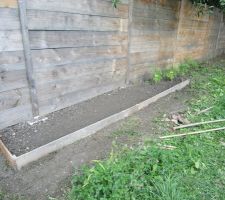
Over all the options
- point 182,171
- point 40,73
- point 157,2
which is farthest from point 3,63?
point 157,2

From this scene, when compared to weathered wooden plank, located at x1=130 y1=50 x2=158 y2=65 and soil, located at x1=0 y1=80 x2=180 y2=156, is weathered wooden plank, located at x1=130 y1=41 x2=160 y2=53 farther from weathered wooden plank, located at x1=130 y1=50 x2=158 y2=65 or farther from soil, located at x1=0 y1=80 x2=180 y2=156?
soil, located at x1=0 y1=80 x2=180 y2=156

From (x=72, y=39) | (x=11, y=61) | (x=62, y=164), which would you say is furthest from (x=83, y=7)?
(x=62, y=164)

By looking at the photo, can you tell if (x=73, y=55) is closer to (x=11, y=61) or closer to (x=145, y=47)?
(x=11, y=61)

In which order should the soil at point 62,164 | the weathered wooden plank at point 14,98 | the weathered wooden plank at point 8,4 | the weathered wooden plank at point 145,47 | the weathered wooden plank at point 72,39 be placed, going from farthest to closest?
the weathered wooden plank at point 145,47, the weathered wooden plank at point 72,39, the weathered wooden plank at point 14,98, the weathered wooden plank at point 8,4, the soil at point 62,164

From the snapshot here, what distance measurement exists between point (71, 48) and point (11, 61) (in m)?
0.96

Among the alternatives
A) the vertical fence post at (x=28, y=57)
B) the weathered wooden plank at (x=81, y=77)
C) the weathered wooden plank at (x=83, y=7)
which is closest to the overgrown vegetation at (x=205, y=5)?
the weathered wooden plank at (x=83, y=7)

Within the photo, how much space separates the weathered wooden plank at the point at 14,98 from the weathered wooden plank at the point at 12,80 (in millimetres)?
59

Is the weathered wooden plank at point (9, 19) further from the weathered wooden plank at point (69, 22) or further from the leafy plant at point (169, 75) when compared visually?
the leafy plant at point (169, 75)

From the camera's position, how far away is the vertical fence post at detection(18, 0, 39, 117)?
271 centimetres

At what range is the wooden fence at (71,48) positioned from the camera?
9.14 ft

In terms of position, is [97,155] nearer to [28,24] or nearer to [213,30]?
[28,24]

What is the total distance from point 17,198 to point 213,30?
8574mm

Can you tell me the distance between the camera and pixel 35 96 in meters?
3.13

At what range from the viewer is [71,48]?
11.3 feet
